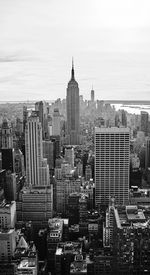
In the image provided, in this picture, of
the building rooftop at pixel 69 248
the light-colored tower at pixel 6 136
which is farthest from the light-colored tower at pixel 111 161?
the light-colored tower at pixel 6 136

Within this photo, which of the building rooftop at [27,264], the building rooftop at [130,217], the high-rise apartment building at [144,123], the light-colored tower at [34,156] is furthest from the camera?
the high-rise apartment building at [144,123]

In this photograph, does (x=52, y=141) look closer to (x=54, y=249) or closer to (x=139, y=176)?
(x=139, y=176)

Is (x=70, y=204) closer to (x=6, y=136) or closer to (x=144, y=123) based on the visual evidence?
(x=6, y=136)

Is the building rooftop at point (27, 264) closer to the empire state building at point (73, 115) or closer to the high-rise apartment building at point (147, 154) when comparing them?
the high-rise apartment building at point (147, 154)

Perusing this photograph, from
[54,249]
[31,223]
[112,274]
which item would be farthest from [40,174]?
[112,274]

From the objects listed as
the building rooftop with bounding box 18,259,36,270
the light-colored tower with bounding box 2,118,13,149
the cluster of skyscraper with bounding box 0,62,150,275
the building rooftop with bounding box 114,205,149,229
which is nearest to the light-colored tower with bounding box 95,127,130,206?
the cluster of skyscraper with bounding box 0,62,150,275

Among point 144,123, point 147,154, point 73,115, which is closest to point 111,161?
point 147,154
